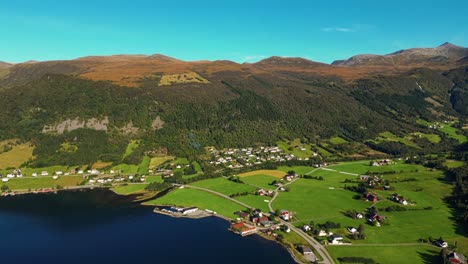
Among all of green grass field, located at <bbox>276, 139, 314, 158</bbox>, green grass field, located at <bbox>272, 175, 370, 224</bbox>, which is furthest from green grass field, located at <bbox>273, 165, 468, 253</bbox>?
green grass field, located at <bbox>276, 139, 314, 158</bbox>

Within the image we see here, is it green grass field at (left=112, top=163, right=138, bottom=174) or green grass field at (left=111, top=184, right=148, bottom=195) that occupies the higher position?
green grass field at (left=112, top=163, right=138, bottom=174)

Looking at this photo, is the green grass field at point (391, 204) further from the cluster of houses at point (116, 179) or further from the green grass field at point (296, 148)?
the cluster of houses at point (116, 179)


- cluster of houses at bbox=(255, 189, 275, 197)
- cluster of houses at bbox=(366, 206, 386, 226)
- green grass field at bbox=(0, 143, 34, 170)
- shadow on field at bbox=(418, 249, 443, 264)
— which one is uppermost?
green grass field at bbox=(0, 143, 34, 170)

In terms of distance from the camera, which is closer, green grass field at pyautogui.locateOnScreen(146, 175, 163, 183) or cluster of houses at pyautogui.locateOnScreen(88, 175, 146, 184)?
green grass field at pyautogui.locateOnScreen(146, 175, 163, 183)

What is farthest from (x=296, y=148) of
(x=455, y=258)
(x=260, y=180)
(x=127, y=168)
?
(x=455, y=258)

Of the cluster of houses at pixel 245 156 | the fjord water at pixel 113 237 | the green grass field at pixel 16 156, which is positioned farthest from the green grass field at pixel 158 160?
the green grass field at pixel 16 156

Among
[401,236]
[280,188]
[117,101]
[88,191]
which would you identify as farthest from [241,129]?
[401,236]

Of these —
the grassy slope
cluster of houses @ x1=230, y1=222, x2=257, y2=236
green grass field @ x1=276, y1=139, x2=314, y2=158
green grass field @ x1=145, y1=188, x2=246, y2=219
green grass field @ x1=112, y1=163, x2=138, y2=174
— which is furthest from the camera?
green grass field @ x1=276, y1=139, x2=314, y2=158

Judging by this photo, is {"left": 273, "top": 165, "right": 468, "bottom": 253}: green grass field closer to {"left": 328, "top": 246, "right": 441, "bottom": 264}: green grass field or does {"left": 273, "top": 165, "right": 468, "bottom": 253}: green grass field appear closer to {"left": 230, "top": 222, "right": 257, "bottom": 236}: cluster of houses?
{"left": 328, "top": 246, "right": 441, "bottom": 264}: green grass field

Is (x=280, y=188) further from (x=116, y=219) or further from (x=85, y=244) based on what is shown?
(x=85, y=244)
